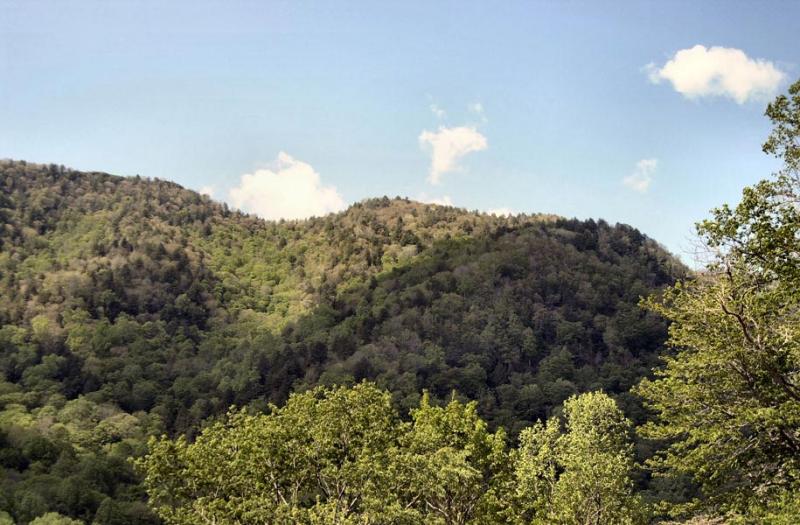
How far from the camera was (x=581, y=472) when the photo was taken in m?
37.6

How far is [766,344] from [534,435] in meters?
21.6

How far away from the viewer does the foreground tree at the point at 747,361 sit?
23672 mm

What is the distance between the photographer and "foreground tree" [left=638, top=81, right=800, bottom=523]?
23672 millimetres

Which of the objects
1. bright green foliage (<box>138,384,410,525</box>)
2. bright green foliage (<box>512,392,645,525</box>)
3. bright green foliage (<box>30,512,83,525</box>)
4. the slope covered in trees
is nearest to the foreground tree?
the slope covered in trees

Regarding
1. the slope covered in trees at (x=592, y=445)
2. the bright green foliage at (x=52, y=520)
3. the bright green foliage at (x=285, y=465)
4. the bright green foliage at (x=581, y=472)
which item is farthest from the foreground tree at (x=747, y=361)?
the bright green foliage at (x=52, y=520)

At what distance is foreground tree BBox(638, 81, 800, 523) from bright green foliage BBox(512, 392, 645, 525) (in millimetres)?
9965

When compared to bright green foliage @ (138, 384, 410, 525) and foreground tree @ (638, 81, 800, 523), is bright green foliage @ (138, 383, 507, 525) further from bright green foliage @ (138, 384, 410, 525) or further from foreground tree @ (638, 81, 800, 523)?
foreground tree @ (638, 81, 800, 523)

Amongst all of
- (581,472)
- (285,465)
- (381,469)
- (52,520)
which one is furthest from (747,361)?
(52,520)

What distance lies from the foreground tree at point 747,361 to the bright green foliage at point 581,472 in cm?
996

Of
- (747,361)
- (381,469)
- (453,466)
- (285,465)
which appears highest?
(747,361)

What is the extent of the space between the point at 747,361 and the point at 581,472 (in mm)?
15439

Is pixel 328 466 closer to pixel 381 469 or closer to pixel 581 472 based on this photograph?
pixel 381 469

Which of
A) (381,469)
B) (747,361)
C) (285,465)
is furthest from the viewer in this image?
(285,465)

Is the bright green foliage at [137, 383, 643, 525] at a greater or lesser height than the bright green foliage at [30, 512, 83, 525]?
greater
